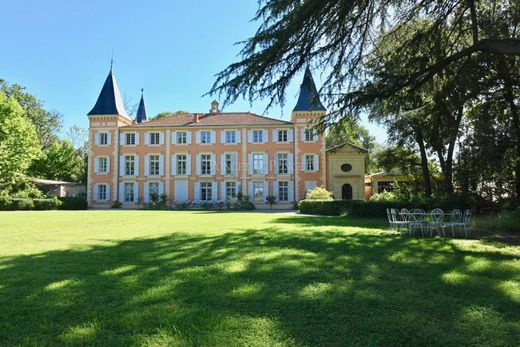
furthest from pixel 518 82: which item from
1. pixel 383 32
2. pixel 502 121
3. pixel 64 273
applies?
pixel 64 273

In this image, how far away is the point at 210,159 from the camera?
113 feet

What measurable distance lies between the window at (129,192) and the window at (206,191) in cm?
604

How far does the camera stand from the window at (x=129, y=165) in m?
35.0

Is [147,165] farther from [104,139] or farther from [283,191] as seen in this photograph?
[283,191]

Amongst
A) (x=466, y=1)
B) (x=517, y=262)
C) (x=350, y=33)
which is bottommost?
(x=517, y=262)

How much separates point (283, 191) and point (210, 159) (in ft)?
22.2

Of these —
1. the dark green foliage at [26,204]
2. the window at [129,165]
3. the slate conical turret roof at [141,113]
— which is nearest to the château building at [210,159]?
the window at [129,165]

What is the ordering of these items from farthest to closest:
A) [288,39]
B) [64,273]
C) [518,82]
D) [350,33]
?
1. [518,82]
2. [350,33]
3. [288,39]
4. [64,273]

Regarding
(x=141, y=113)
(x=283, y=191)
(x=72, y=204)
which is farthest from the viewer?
(x=141, y=113)

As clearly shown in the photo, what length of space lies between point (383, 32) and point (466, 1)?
178 cm

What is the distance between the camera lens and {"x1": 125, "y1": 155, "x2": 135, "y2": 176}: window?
35.0 metres

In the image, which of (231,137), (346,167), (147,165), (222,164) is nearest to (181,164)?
(147,165)

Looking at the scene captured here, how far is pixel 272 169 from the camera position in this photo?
33.7 m

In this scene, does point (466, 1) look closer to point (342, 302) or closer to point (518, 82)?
point (518, 82)
